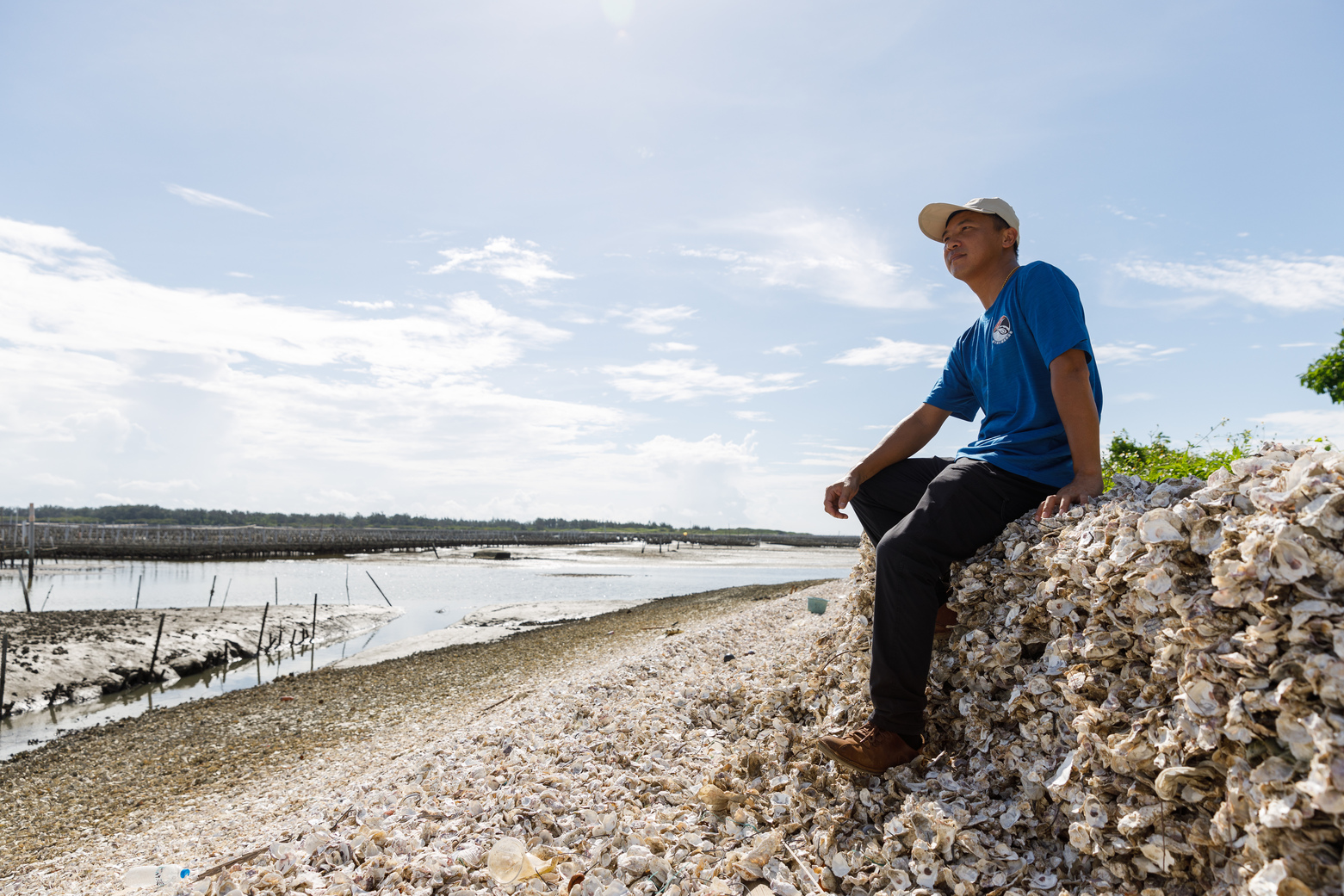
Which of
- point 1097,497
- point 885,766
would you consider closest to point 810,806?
point 885,766

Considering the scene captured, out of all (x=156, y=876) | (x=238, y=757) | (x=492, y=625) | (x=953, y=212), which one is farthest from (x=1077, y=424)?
(x=492, y=625)

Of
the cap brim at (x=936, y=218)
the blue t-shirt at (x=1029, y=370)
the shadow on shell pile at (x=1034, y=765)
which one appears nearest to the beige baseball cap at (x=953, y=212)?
the cap brim at (x=936, y=218)

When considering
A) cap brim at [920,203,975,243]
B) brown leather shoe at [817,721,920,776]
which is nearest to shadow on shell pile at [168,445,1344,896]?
brown leather shoe at [817,721,920,776]

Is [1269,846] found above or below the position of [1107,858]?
above

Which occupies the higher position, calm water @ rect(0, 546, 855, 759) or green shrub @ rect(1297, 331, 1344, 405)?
green shrub @ rect(1297, 331, 1344, 405)

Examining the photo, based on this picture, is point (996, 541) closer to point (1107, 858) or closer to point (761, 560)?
point (1107, 858)

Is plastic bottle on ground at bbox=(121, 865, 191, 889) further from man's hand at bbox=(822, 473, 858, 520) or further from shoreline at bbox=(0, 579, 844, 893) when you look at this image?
man's hand at bbox=(822, 473, 858, 520)

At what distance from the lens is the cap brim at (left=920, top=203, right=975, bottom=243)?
12.0 ft

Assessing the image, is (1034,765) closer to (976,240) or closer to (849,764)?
(849,764)

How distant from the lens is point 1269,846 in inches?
66.4

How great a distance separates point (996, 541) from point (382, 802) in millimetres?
3701

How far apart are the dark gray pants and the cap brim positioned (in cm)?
139

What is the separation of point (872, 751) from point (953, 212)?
2819mm

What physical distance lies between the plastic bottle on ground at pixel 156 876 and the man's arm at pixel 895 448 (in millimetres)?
4593
